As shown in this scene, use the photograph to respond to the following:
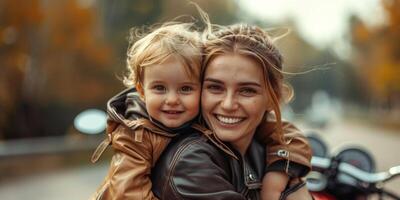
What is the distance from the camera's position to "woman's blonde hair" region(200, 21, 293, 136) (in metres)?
1.85

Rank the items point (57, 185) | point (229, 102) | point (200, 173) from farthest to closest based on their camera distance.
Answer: point (57, 185)
point (229, 102)
point (200, 173)

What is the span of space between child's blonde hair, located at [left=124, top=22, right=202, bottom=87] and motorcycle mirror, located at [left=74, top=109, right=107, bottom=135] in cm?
61

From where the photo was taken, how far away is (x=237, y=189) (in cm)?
183

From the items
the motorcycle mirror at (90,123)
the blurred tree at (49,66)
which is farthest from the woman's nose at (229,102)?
the blurred tree at (49,66)

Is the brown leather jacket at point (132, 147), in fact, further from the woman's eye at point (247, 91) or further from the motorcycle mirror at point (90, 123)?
the motorcycle mirror at point (90, 123)

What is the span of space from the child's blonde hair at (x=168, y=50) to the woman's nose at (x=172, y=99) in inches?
3.4

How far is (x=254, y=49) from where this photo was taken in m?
1.86

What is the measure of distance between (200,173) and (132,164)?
0.74 feet

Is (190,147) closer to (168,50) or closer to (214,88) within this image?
(214,88)

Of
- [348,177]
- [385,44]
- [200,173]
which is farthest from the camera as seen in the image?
[385,44]

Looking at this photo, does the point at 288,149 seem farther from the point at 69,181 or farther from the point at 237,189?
the point at 69,181

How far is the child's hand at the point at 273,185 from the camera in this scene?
1977mm

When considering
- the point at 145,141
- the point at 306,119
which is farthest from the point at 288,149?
the point at 306,119

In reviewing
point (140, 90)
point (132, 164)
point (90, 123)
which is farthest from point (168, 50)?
point (90, 123)
